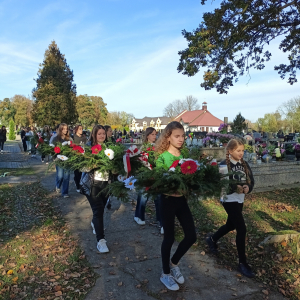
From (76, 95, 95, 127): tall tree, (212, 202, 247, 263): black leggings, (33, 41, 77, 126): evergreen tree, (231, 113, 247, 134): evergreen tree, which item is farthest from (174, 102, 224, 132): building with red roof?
(212, 202, 247, 263): black leggings

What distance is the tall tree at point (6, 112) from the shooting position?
8136cm

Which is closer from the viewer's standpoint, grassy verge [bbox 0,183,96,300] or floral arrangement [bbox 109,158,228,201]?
floral arrangement [bbox 109,158,228,201]

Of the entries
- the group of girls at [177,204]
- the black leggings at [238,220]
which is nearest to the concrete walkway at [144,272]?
the group of girls at [177,204]

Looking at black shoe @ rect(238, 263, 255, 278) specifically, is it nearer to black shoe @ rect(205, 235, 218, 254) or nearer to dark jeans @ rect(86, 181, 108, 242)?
black shoe @ rect(205, 235, 218, 254)

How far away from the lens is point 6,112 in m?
80.9

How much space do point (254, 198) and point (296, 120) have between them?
51965 millimetres

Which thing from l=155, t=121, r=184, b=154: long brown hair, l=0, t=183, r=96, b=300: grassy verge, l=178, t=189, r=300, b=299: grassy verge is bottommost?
l=178, t=189, r=300, b=299: grassy verge

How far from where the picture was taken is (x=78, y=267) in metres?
3.80

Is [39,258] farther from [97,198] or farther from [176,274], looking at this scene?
[176,274]

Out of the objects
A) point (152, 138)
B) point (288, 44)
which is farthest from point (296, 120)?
point (152, 138)

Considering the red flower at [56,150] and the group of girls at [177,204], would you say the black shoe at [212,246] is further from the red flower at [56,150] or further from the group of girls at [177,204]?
the red flower at [56,150]

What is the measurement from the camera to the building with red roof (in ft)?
249

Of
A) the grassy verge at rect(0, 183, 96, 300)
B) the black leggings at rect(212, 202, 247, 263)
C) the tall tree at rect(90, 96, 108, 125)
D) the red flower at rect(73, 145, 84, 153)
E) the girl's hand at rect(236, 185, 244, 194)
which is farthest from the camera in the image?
the tall tree at rect(90, 96, 108, 125)

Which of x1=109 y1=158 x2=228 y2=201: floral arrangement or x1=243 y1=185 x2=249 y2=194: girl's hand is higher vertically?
x1=109 y1=158 x2=228 y2=201: floral arrangement
